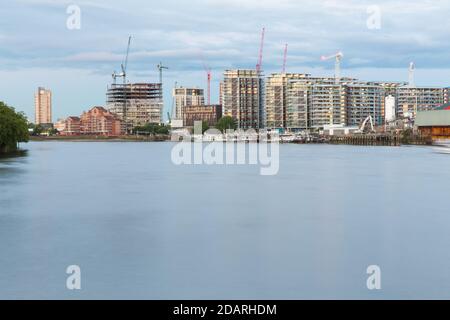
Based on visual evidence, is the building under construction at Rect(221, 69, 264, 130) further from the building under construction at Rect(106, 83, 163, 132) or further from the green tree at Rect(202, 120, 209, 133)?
the building under construction at Rect(106, 83, 163, 132)

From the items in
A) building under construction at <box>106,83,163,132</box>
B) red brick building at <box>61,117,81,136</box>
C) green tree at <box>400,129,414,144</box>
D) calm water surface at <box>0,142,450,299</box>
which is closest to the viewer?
calm water surface at <box>0,142,450,299</box>

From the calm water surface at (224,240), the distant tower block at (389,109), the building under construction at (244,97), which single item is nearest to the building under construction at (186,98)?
the building under construction at (244,97)

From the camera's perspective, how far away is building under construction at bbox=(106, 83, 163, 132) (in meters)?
120

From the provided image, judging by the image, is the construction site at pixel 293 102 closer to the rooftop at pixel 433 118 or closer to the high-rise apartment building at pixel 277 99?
the high-rise apartment building at pixel 277 99

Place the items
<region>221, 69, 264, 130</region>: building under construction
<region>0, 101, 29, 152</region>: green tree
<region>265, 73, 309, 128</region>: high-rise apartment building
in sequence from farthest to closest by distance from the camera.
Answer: <region>221, 69, 264, 130</region>: building under construction
<region>265, 73, 309, 128</region>: high-rise apartment building
<region>0, 101, 29, 152</region>: green tree

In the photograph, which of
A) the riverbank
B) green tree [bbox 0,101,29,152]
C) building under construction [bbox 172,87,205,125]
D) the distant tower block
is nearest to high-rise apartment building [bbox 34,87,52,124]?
building under construction [bbox 172,87,205,125]

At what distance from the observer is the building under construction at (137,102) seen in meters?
120

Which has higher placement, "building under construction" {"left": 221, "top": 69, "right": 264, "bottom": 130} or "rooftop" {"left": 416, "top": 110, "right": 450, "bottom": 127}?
"building under construction" {"left": 221, "top": 69, "right": 264, "bottom": 130}

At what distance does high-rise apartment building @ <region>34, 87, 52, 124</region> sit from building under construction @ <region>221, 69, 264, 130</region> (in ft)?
222

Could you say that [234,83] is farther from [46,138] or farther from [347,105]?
[46,138]

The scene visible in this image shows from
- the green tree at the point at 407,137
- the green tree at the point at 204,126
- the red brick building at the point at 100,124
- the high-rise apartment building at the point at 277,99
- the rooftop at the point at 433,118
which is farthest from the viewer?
the red brick building at the point at 100,124

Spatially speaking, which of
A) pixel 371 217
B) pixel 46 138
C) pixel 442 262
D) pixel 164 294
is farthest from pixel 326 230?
pixel 46 138

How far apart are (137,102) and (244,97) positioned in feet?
70.6

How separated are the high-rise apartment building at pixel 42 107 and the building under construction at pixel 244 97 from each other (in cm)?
6757
